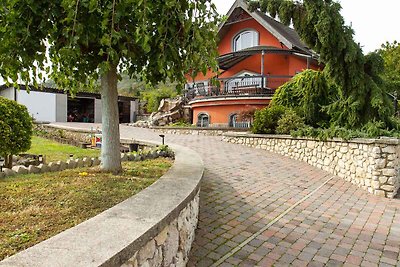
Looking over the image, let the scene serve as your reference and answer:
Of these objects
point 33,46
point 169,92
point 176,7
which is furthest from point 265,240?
point 169,92

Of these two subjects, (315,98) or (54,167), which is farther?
(315,98)

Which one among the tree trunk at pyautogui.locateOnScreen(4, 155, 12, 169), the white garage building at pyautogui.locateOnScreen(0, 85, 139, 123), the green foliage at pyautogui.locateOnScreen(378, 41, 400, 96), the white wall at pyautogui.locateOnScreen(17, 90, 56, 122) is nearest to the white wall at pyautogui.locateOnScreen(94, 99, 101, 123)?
the white garage building at pyautogui.locateOnScreen(0, 85, 139, 123)

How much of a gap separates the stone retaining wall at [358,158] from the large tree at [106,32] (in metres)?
5.38

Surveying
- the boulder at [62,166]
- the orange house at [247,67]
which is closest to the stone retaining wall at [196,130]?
the orange house at [247,67]

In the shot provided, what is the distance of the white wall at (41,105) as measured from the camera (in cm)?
2430

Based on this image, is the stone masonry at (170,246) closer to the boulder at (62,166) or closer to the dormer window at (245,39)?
the boulder at (62,166)

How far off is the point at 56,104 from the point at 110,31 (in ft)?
80.5

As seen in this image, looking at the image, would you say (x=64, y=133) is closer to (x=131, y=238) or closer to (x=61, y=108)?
(x=61, y=108)

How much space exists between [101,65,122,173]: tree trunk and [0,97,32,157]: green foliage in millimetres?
3071

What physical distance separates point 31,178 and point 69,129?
1327cm

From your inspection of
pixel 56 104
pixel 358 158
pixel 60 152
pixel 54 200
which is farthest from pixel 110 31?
pixel 56 104

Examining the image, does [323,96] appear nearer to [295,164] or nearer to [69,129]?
[295,164]

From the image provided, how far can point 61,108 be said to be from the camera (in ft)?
82.5

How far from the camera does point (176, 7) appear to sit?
2.89 metres
